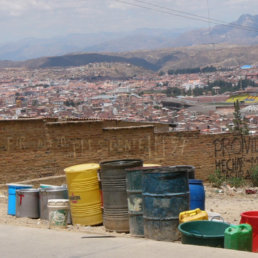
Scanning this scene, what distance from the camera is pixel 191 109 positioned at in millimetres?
70062

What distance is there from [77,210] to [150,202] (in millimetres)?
2217

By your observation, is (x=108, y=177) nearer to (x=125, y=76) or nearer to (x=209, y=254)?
(x=209, y=254)

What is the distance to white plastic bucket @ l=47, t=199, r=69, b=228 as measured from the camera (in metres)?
9.62

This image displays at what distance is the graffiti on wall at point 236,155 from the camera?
18969 mm

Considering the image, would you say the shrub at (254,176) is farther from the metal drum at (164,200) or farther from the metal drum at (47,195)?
the metal drum at (164,200)

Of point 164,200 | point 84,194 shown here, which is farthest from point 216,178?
point 164,200

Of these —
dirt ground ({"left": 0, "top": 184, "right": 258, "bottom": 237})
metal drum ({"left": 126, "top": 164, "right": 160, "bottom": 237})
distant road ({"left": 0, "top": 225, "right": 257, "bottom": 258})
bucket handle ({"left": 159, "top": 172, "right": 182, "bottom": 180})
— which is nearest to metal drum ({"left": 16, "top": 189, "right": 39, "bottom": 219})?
dirt ground ({"left": 0, "top": 184, "right": 258, "bottom": 237})

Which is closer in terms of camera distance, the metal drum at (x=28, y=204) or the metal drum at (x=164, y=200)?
the metal drum at (x=164, y=200)

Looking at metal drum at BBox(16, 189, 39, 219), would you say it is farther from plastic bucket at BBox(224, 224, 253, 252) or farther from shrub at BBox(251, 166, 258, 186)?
shrub at BBox(251, 166, 258, 186)

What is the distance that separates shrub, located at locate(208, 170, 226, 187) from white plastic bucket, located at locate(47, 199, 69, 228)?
924cm

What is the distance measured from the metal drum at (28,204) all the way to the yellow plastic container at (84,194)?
1.10 metres

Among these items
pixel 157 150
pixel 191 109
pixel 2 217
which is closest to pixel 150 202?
pixel 2 217

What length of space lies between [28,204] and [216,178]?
29.2ft

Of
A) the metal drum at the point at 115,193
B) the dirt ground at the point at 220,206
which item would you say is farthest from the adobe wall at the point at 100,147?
the metal drum at the point at 115,193
